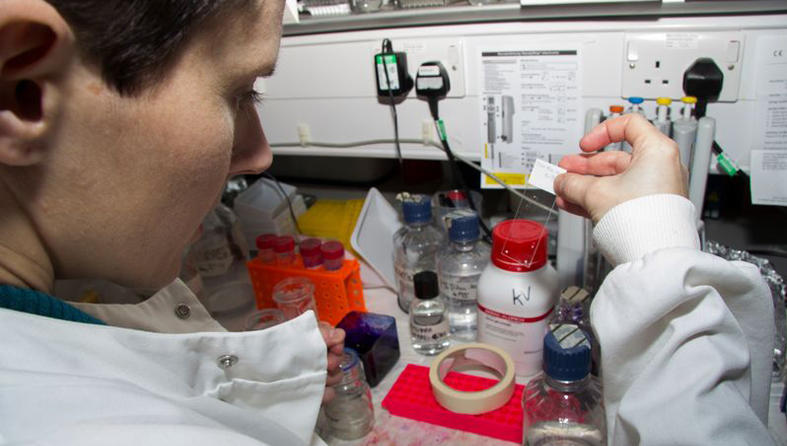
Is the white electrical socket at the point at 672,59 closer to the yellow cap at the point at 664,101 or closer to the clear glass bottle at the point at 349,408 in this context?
the yellow cap at the point at 664,101

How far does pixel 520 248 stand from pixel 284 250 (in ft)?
1.65

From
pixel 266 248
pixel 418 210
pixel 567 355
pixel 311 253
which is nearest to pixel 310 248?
pixel 311 253

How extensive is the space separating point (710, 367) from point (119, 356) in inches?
22.9

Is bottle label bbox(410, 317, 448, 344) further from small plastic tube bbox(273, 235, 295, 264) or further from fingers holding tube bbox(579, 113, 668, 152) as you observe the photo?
fingers holding tube bbox(579, 113, 668, 152)

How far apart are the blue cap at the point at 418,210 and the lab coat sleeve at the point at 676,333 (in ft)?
1.59

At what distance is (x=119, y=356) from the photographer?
469 millimetres

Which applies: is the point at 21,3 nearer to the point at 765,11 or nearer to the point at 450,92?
the point at 450,92

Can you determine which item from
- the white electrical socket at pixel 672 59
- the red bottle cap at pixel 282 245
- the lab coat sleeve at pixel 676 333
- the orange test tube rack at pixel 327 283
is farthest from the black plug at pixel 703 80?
the red bottle cap at pixel 282 245

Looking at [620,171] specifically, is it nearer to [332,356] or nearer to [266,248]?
[332,356]

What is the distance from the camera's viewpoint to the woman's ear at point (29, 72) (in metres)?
0.32

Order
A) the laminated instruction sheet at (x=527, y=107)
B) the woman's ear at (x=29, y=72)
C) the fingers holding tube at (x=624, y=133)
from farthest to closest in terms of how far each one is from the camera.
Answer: the laminated instruction sheet at (x=527, y=107), the fingers holding tube at (x=624, y=133), the woman's ear at (x=29, y=72)

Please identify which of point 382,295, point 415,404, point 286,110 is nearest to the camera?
point 415,404

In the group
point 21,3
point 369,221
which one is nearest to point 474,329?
point 369,221

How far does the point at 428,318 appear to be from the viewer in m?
0.90
